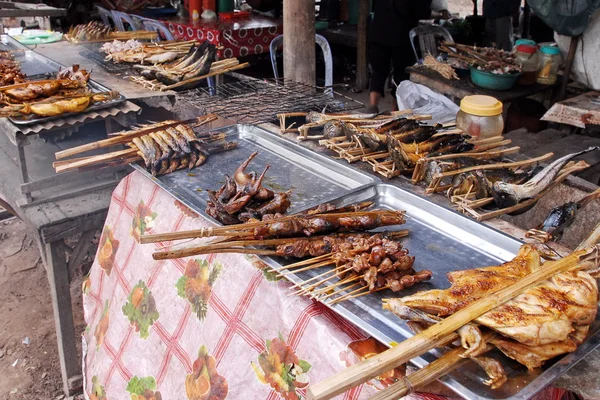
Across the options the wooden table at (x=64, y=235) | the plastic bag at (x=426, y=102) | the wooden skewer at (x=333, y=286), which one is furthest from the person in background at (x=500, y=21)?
the wooden skewer at (x=333, y=286)

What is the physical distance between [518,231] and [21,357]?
14.0 feet

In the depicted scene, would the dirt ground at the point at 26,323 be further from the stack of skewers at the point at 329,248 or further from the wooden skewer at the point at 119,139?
the stack of skewers at the point at 329,248

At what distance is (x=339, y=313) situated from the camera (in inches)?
79.5

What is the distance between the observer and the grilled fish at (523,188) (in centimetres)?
277

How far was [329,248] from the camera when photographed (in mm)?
2352

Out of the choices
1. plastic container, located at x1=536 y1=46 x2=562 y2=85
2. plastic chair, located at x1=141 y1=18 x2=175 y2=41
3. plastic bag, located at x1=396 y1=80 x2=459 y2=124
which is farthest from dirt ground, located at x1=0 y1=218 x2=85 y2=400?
plastic container, located at x1=536 y1=46 x2=562 y2=85

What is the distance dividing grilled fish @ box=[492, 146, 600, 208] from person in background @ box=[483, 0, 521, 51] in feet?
26.9

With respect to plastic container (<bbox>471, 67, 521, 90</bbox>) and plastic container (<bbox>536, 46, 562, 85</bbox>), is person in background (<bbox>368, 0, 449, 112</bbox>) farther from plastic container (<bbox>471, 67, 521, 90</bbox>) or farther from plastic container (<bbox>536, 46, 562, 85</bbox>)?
plastic container (<bbox>536, 46, 562, 85</bbox>)

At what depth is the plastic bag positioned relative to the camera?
5.15 m

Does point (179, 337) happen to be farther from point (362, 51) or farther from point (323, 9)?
point (323, 9)

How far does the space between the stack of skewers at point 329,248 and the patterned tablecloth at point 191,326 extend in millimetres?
129

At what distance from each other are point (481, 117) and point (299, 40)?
2446mm

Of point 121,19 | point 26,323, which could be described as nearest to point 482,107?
point 26,323

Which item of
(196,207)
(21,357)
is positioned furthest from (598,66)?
(21,357)
